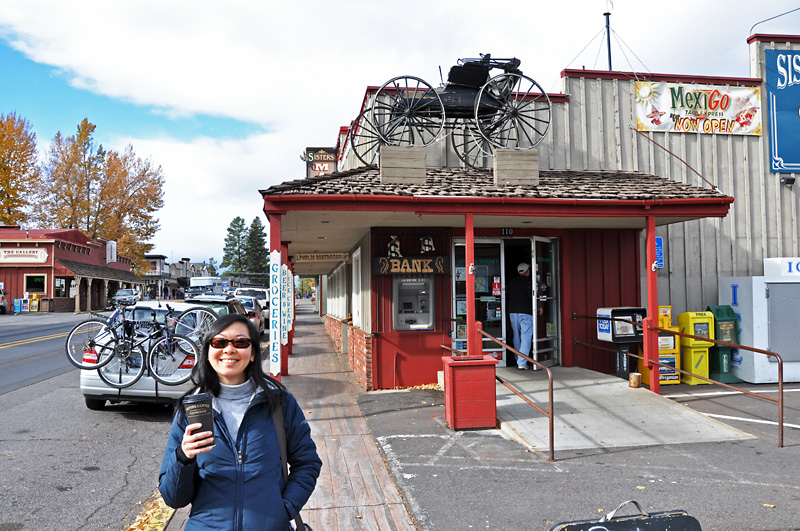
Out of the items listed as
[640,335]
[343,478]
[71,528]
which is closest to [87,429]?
[71,528]

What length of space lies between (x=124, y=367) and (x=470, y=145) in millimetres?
7188

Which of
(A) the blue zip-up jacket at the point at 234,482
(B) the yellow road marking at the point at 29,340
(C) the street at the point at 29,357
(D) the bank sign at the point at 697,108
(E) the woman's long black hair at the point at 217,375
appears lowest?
(C) the street at the point at 29,357

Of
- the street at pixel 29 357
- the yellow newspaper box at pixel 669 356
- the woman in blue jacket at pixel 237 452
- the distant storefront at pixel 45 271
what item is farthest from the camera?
the distant storefront at pixel 45 271

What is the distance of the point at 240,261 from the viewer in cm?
10638

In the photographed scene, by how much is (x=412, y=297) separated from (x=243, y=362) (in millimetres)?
7305

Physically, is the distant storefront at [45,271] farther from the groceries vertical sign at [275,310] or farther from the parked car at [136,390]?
the groceries vertical sign at [275,310]

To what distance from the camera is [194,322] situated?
887 cm

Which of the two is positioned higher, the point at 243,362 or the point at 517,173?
the point at 517,173

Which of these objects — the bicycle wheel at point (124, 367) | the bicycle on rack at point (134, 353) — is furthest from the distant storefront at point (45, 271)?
the bicycle wheel at point (124, 367)

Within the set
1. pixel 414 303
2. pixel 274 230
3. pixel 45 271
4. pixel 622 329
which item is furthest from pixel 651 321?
pixel 45 271

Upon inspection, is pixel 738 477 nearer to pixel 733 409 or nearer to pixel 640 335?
pixel 733 409

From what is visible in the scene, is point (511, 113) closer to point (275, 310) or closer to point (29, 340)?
point (275, 310)

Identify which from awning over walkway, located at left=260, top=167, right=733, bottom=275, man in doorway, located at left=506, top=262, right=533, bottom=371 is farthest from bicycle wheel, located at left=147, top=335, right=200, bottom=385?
man in doorway, located at left=506, top=262, right=533, bottom=371

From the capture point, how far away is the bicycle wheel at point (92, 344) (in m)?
7.45
